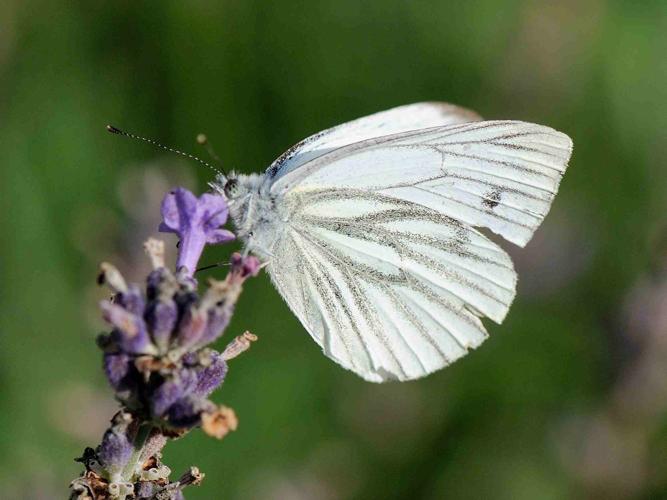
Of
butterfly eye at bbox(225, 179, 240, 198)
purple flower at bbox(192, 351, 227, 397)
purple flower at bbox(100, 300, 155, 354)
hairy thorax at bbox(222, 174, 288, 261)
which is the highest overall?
butterfly eye at bbox(225, 179, 240, 198)

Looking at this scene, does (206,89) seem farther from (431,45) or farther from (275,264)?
(275,264)

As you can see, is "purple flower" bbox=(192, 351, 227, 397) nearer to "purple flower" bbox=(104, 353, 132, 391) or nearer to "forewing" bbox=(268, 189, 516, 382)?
"purple flower" bbox=(104, 353, 132, 391)

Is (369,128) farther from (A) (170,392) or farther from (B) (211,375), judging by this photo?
(A) (170,392)

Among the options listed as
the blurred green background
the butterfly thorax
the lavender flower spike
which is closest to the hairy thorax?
the butterfly thorax

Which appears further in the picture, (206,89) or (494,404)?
(206,89)

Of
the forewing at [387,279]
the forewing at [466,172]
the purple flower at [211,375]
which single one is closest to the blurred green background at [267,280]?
the forewing at [387,279]

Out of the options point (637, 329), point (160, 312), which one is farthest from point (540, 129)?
point (637, 329)
